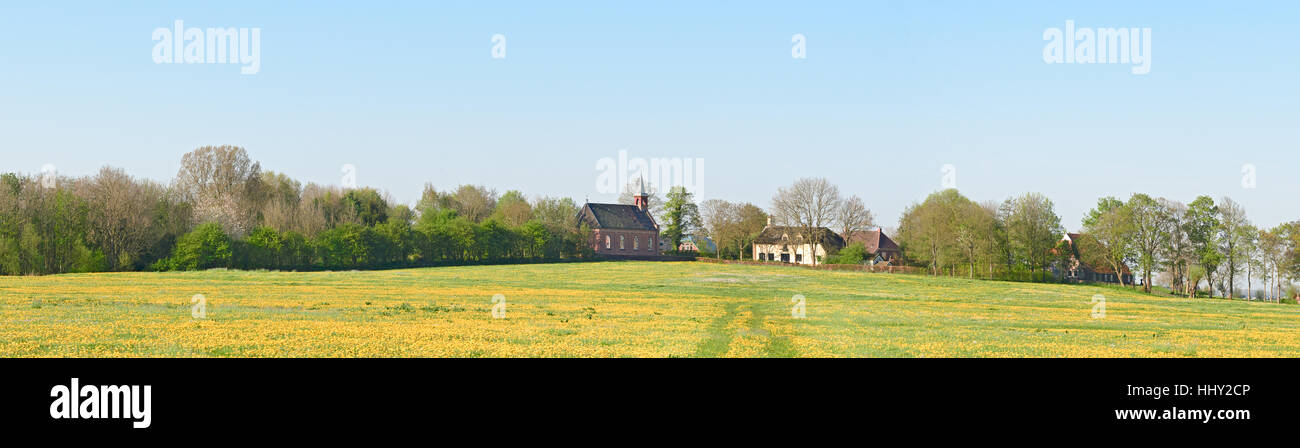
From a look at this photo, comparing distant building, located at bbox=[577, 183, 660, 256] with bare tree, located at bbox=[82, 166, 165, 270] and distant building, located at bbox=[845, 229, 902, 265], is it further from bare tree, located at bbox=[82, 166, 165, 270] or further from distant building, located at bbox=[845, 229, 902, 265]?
bare tree, located at bbox=[82, 166, 165, 270]

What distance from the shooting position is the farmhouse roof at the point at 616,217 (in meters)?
161

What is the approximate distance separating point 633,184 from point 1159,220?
100 m

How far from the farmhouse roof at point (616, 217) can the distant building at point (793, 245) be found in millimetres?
24737

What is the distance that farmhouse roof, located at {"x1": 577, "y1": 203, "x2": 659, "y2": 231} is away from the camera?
16062cm

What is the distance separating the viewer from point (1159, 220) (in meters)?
99.8

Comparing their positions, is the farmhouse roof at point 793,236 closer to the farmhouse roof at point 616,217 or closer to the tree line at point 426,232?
the tree line at point 426,232

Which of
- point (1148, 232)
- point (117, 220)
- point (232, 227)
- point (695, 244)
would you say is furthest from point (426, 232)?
point (1148, 232)

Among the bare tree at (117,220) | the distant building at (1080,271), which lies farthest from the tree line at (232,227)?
the distant building at (1080,271)

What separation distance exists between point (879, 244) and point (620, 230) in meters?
45.1

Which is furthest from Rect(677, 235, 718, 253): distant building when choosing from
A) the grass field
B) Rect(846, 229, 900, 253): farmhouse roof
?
the grass field
